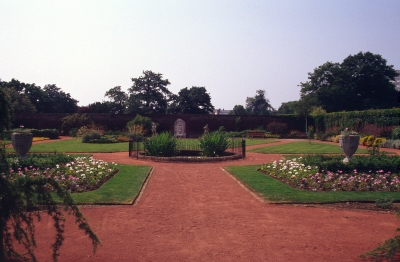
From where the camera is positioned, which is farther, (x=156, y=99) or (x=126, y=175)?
(x=156, y=99)

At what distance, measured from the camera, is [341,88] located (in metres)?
49.9

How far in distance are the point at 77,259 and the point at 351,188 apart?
7.45 meters

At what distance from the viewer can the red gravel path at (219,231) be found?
5.23 metres

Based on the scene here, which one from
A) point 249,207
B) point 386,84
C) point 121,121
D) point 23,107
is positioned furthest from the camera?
point 386,84

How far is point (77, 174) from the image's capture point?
33.6 ft

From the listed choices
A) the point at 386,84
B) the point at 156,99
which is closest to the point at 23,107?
the point at 156,99

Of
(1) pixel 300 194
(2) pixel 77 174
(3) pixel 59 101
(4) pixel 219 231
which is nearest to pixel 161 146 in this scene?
(2) pixel 77 174

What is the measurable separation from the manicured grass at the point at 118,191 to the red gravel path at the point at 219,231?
0.35 metres

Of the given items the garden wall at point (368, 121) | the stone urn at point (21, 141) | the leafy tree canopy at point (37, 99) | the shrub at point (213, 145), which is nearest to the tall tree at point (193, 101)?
the leafy tree canopy at point (37, 99)

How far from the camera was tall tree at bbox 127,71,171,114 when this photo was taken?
55250 millimetres

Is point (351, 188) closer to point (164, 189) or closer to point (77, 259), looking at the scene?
point (164, 189)

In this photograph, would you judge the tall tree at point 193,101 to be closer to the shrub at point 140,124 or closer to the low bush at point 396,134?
the shrub at point 140,124

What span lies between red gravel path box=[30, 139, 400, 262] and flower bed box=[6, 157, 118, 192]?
66.2 inches

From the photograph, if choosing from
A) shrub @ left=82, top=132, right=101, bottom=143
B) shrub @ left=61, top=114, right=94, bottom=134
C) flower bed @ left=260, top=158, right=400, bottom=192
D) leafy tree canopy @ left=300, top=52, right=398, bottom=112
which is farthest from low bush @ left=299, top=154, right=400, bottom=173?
leafy tree canopy @ left=300, top=52, right=398, bottom=112
